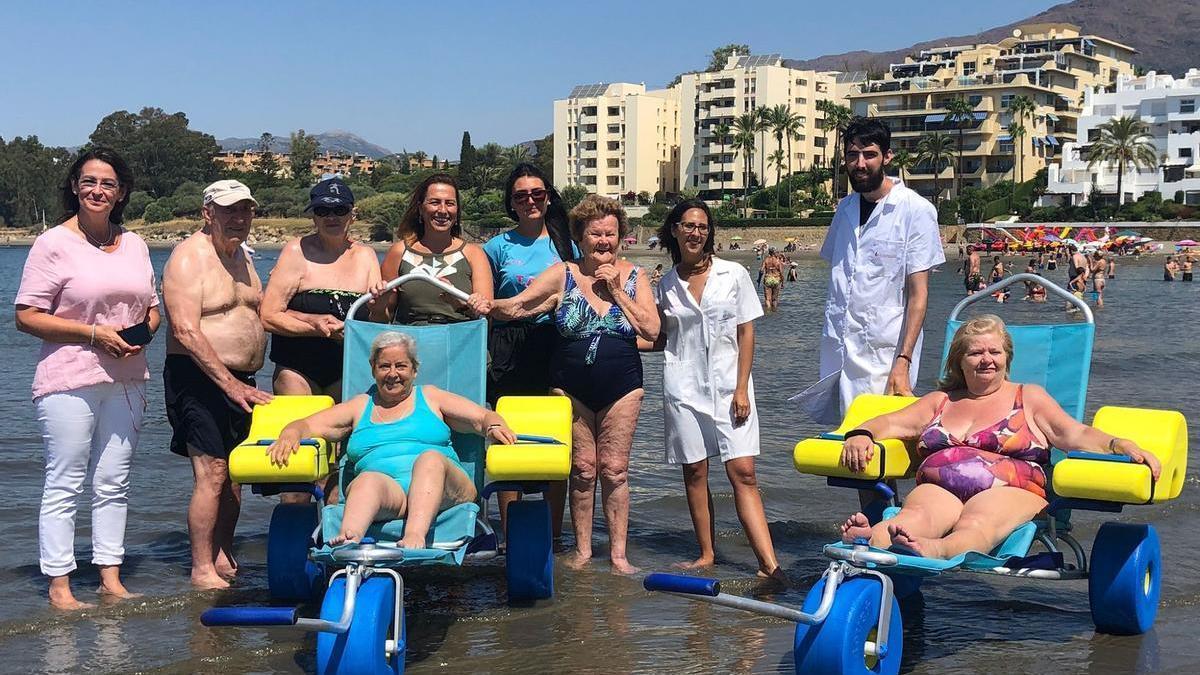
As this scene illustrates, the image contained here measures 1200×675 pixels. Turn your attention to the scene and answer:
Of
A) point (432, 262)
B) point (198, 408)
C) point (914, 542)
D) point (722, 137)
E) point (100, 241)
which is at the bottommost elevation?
point (914, 542)

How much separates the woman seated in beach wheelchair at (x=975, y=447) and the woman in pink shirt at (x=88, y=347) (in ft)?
11.5

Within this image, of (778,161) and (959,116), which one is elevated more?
(959,116)

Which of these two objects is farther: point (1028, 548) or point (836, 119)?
point (836, 119)

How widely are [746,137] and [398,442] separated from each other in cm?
10273

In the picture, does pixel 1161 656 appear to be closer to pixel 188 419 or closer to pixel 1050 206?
pixel 188 419

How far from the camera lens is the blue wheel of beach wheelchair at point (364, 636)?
4410 mm

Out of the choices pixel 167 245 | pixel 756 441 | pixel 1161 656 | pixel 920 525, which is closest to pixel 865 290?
pixel 756 441

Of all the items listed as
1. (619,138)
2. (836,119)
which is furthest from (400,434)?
(619,138)

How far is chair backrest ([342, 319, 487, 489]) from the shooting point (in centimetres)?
613

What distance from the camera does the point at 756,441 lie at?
648 cm

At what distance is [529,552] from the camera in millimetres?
5977

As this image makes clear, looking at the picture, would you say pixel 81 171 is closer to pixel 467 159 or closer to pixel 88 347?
pixel 88 347

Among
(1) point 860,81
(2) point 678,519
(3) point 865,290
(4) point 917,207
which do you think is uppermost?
(1) point 860,81

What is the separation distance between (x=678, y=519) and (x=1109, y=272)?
48.0 metres
